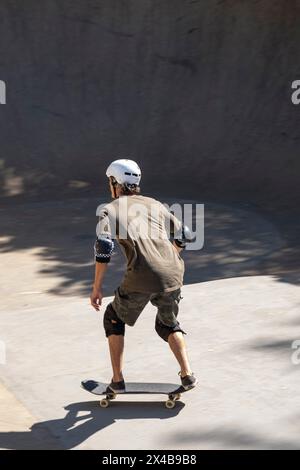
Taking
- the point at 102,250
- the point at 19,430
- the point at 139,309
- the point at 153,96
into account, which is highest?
the point at 153,96

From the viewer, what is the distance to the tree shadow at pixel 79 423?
18.6ft

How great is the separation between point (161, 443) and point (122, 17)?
12300 millimetres

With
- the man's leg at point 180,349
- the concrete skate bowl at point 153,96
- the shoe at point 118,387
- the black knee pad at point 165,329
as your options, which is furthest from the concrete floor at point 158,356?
the concrete skate bowl at point 153,96

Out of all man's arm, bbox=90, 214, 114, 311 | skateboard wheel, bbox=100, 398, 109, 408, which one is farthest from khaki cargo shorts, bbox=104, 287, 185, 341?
skateboard wheel, bbox=100, 398, 109, 408

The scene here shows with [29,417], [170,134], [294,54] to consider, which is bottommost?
[29,417]

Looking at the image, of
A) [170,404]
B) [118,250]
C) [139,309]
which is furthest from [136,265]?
[118,250]

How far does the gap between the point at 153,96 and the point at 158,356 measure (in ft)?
30.3

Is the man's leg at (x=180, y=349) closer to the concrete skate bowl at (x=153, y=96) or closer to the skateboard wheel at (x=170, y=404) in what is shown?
the skateboard wheel at (x=170, y=404)

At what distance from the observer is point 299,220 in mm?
12148

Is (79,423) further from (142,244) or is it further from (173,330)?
(142,244)

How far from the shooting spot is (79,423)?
19.6ft

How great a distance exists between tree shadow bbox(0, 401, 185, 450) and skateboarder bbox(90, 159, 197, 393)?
0.53 ft

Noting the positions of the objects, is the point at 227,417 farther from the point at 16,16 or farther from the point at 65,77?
the point at 16,16
